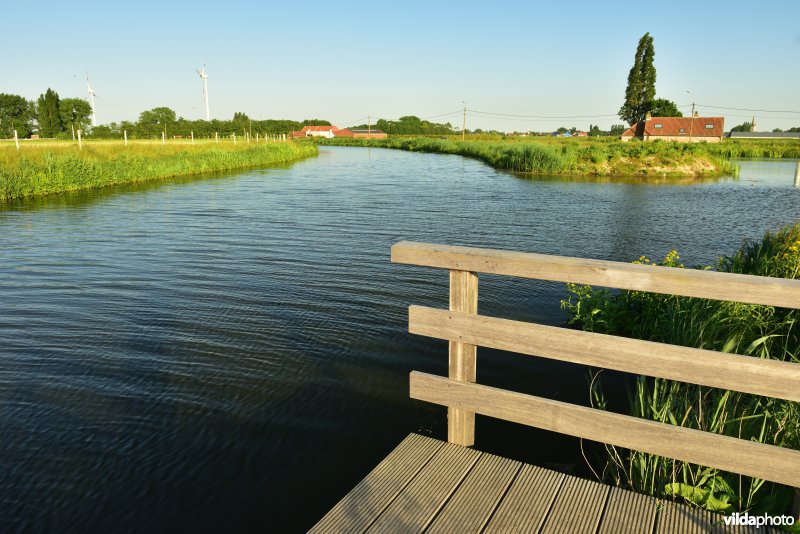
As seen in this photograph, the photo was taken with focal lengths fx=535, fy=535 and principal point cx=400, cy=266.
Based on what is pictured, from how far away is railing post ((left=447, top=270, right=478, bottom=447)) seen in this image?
3.99 meters

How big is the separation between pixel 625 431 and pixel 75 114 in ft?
378

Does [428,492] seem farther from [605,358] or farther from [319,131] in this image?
[319,131]

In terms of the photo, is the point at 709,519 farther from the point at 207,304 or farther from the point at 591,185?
the point at 591,185

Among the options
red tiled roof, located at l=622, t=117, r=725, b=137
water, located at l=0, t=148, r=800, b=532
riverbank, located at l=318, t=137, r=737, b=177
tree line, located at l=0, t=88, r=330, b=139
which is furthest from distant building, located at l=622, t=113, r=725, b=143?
water, located at l=0, t=148, r=800, b=532

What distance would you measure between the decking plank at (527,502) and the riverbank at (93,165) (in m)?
28.2

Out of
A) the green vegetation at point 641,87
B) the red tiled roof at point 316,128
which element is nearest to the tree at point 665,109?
the green vegetation at point 641,87

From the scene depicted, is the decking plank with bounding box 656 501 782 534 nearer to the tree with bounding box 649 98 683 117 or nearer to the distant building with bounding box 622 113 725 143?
the distant building with bounding box 622 113 725 143

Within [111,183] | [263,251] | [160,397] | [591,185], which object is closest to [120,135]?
[111,183]

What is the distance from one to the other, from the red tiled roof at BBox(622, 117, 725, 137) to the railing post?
10233 cm

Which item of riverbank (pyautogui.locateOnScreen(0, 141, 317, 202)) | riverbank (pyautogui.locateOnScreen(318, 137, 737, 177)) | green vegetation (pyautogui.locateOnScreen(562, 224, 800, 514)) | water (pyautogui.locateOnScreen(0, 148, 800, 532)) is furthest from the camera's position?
riverbank (pyautogui.locateOnScreen(318, 137, 737, 177))

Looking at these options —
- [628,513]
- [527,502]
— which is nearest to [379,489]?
[527,502]

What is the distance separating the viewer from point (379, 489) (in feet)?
12.6

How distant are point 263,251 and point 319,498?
10.5m

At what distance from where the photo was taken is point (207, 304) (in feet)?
32.3
